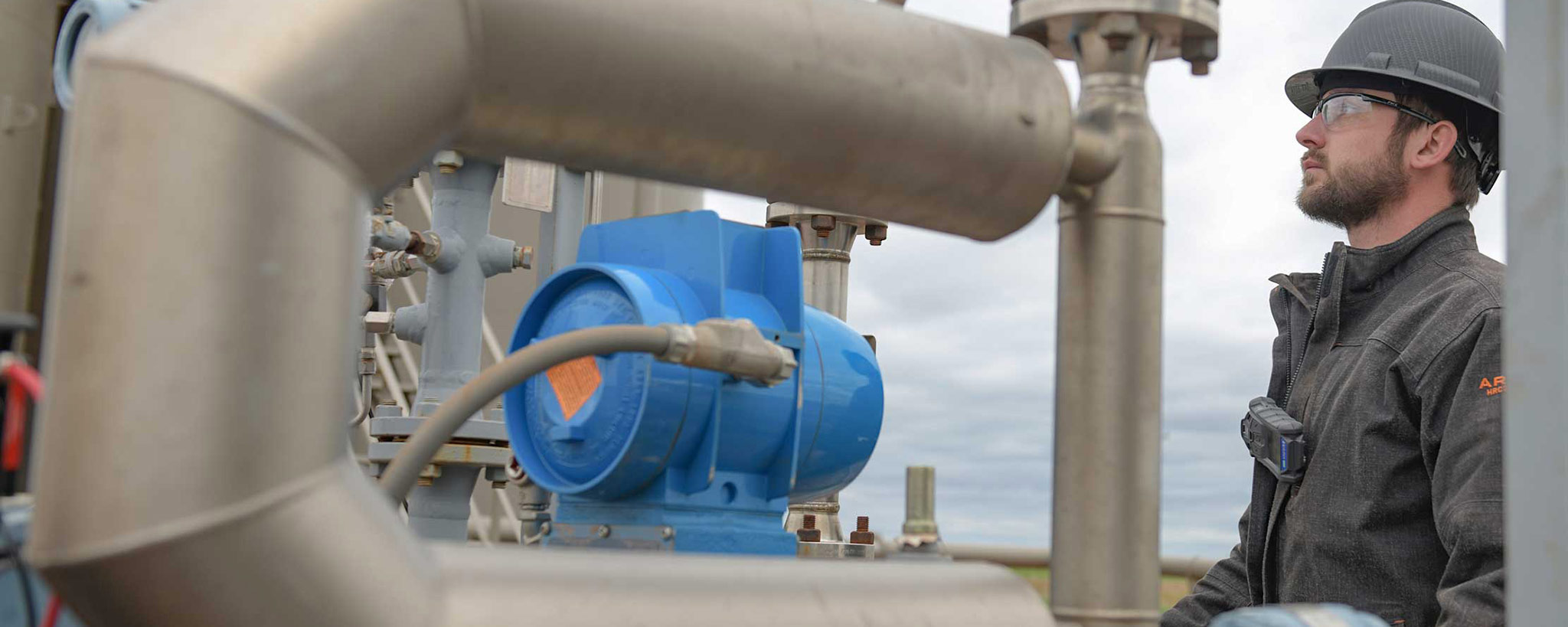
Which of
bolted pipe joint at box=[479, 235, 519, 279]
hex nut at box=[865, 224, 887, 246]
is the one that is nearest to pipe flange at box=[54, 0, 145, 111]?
bolted pipe joint at box=[479, 235, 519, 279]

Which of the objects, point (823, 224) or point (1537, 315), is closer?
point (1537, 315)

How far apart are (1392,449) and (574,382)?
51.8 inches

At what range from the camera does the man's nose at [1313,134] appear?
2.45 metres

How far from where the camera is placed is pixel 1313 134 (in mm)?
2457

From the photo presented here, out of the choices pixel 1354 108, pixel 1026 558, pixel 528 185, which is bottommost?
pixel 1026 558

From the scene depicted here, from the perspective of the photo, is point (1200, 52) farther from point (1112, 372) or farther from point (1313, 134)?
point (1313, 134)

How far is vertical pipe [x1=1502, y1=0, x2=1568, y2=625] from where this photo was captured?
87 centimetres

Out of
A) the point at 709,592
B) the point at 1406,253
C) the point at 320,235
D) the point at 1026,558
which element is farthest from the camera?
the point at 1026,558

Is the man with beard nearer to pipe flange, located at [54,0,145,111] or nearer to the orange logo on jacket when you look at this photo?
the orange logo on jacket

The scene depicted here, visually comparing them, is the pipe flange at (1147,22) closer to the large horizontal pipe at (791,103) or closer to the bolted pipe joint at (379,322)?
the large horizontal pipe at (791,103)

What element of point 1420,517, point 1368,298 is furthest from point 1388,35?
point 1420,517

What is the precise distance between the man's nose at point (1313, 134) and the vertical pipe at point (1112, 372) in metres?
1.56

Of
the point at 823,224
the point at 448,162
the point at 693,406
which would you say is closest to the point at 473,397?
the point at 693,406

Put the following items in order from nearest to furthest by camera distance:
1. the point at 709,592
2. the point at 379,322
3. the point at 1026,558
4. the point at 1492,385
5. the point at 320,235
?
the point at 320,235 → the point at 709,592 → the point at 1492,385 → the point at 379,322 → the point at 1026,558
